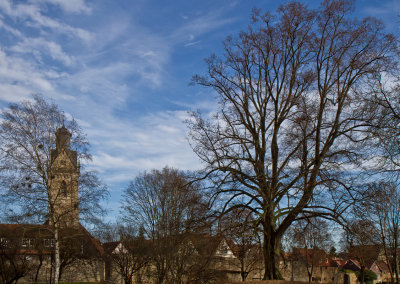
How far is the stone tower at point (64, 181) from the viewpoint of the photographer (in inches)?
1014

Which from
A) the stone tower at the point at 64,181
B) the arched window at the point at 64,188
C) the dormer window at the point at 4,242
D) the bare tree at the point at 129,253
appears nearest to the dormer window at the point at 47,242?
the dormer window at the point at 4,242

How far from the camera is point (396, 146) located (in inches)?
528

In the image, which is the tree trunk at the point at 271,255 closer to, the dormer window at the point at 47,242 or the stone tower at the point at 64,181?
the stone tower at the point at 64,181

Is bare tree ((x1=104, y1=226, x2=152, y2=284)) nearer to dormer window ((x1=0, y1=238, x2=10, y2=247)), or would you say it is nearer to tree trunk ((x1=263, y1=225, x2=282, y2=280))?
dormer window ((x1=0, y1=238, x2=10, y2=247))

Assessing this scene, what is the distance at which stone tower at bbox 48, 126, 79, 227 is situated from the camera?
84.5 ft

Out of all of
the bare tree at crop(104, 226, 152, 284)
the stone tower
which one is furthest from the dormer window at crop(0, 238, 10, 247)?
the stone tower

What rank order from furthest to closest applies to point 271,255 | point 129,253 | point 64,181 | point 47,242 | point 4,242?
point 47,242 < point 129,253 < point 4,242 < point 64,181 < point 271,255

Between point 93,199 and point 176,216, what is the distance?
1048 cm

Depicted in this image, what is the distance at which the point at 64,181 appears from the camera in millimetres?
26531

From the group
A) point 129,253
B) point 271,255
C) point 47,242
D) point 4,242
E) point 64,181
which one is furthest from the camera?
point 47,242

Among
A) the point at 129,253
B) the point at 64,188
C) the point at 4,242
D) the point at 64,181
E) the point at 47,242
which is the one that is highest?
the point at 64,181

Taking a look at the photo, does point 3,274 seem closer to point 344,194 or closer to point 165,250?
point 165,250

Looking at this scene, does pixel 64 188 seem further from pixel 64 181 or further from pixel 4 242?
pixel 4 242

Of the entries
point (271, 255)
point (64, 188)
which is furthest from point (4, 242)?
point (271, 255)
